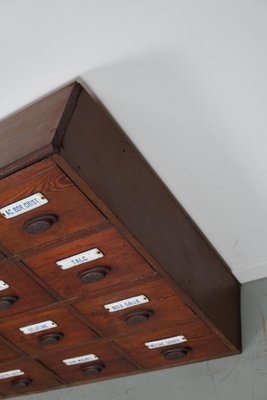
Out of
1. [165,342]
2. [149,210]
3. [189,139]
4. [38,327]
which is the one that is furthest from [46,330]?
[189,139]

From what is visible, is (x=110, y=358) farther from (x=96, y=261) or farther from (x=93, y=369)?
(x=96, y=261)

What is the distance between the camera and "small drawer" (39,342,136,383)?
2688 mm

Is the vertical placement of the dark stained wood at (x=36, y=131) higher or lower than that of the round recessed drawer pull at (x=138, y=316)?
higher

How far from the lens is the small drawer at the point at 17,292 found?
223cm

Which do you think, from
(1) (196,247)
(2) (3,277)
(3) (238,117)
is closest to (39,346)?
(2) (3,277)

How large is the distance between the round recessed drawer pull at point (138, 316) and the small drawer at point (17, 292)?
1.03ft

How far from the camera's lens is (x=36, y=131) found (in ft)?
6.07

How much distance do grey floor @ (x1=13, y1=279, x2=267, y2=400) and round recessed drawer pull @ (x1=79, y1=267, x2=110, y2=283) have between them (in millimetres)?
788

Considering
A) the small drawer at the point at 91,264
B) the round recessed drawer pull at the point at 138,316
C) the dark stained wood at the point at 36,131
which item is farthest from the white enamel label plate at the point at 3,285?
the dark stained wood at the point at 36,131

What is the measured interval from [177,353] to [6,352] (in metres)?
Answer: 0.81

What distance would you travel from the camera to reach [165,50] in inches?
72.7

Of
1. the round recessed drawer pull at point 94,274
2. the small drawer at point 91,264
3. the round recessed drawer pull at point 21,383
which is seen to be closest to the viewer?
the small drawer at point 91,264

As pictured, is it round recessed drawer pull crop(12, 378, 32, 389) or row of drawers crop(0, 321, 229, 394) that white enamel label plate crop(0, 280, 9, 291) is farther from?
round recessed drawer pull crop(12, 378, 32, 389)

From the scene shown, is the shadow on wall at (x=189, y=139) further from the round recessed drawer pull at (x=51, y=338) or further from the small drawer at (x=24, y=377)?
the small drawer at (x=24, y=377)
